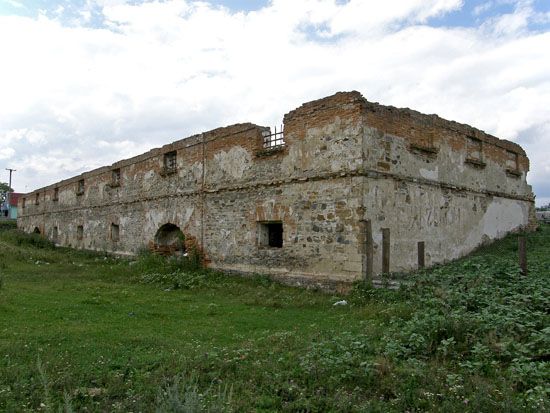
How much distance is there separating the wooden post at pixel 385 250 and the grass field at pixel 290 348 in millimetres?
604

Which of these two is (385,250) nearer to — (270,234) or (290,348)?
(270,234)

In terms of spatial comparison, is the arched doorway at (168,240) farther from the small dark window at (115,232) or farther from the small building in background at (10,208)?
the small building in background at (10,208)

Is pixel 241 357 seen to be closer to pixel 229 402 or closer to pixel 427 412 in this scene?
pixel 229 402

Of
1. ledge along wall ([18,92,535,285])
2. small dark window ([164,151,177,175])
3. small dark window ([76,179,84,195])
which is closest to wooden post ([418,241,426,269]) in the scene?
ledge along wall ([18,92,535,285])

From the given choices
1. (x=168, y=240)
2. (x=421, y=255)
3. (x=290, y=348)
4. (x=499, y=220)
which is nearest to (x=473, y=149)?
(x=499, y=220)

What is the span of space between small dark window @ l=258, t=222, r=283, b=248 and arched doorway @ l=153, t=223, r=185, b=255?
15.8 feet

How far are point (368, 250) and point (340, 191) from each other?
1.44 metres

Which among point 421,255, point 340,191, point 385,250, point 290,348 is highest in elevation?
point 340,191

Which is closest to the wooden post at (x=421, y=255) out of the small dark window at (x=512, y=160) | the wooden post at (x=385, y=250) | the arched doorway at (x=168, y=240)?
the wooden post at (x=385, y=250)

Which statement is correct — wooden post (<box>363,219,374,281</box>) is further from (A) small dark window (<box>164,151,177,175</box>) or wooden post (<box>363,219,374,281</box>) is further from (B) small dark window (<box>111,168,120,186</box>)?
(B) small dark window (<box>111,168,120,186</box>)

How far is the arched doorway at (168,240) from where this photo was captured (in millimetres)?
16219

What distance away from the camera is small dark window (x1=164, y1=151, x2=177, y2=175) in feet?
52.0

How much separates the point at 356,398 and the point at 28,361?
11.9ft

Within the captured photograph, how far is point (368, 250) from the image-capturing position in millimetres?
9672
